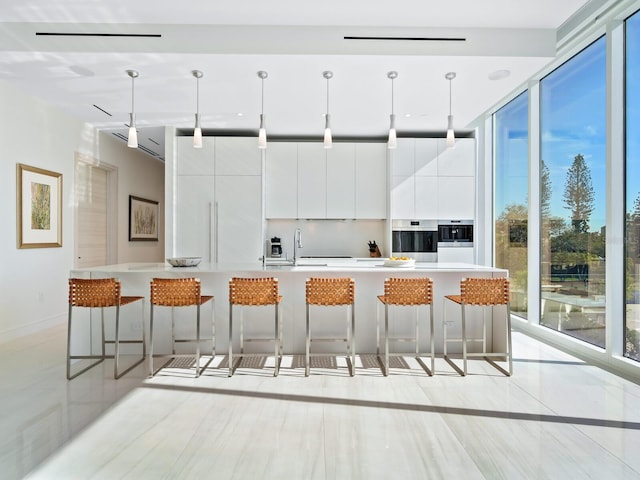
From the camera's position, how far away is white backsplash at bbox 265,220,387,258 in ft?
21.7

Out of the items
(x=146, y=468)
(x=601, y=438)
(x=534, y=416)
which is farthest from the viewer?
(x=534, y=416)

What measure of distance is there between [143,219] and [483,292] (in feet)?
22.4

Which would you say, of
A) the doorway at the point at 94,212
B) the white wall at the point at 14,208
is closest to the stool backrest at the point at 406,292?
the white wall at the point at 14,208

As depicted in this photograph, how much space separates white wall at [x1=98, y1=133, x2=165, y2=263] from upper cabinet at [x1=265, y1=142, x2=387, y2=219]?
2801 millimetres

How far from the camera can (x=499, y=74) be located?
13.4 feet

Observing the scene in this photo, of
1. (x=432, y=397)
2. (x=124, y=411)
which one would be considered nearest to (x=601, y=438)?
(x=432, y=397)

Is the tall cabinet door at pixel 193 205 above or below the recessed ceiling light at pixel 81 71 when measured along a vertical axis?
below

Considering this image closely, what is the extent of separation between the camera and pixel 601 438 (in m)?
2.40

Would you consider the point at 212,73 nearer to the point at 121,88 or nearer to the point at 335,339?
the point at 121,88

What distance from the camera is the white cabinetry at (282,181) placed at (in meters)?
6.27

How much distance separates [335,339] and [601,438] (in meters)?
2.12

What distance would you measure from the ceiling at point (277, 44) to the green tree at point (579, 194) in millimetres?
1119

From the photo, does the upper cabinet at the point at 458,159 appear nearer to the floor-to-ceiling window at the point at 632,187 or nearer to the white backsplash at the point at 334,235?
the white backsplash at the point at 334,235

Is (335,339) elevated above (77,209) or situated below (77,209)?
below
